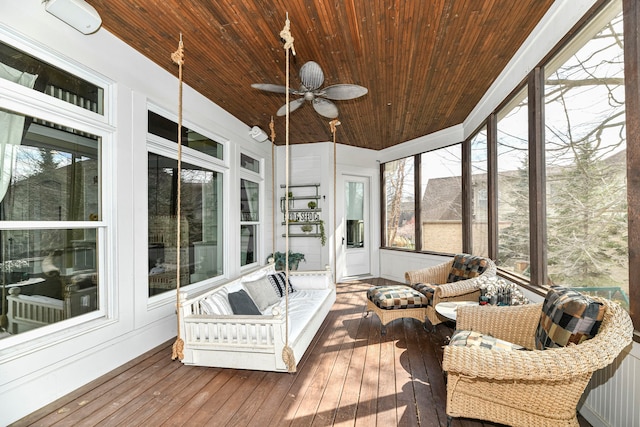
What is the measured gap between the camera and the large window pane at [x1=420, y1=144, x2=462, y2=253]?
527cm

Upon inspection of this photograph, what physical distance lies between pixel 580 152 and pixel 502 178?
1.49 m

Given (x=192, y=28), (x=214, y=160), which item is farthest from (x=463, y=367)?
(x=214, y=160)

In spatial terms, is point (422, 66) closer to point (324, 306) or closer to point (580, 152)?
point (580, 152)

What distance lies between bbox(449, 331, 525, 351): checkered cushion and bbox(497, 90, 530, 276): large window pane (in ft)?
4.42

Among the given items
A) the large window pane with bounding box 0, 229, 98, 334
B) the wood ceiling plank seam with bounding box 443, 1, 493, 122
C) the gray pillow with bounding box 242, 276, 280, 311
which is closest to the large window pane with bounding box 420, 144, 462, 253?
the wood ceiling plank seam with bounding box 443, 1, 493, 122

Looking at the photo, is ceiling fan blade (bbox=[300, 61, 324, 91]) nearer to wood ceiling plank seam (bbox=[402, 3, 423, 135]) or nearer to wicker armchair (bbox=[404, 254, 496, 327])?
wood ceiling plank seam (bbox=[402, 3, 423, 135])

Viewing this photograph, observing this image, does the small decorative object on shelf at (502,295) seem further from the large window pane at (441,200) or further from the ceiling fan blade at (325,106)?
the ceiling fan blade at (325,106)

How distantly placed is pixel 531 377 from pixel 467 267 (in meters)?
2.52

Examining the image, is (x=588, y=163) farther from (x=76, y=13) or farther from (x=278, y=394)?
(x=76, y=13)

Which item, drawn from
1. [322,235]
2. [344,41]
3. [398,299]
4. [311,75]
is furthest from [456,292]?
[322,235]

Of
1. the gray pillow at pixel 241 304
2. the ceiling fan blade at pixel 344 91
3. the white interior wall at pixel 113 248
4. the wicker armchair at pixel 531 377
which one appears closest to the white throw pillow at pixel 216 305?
the gray pillow at pixel 241 304

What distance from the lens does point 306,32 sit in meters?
2.60

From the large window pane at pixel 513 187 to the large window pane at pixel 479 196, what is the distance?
459mm

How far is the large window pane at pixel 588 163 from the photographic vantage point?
192cm
